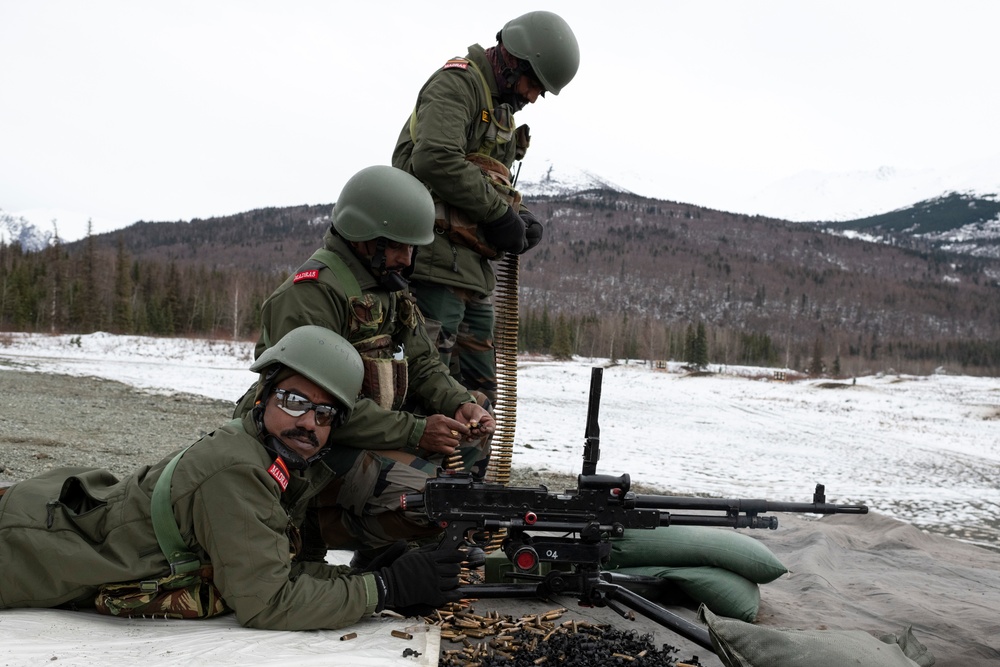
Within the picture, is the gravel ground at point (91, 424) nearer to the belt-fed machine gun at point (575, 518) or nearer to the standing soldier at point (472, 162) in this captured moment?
the standing soldier at point (472, 162)

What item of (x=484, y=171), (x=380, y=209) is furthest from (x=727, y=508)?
(x=484, y=171)

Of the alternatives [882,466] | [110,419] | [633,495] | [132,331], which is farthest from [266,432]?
[132,331]

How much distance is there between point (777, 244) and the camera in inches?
7136

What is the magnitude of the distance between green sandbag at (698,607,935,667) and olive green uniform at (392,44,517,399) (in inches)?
102

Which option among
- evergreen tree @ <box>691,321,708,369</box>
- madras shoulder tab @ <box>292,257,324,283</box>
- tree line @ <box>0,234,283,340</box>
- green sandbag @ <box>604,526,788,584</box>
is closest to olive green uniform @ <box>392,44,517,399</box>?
madras shoulder tab @ <box>292,257,324,283</box>

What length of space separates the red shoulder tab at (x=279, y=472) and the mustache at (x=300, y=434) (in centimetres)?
11

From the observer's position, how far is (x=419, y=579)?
12.6 feet

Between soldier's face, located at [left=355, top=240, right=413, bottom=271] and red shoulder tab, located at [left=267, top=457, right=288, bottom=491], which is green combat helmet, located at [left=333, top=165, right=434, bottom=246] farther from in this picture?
red shoulder tab, located at [left=267, top=457, right=288, bottom=491]

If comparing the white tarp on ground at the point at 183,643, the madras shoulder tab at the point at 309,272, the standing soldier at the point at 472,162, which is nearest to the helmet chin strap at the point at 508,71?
the standing soldier at the point at 472,162

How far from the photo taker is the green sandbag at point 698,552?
497 cm

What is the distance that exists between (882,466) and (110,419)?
43.6ft

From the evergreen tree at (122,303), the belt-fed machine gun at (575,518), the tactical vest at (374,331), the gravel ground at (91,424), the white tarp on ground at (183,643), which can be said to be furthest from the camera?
the evergreen tree at (122,303)

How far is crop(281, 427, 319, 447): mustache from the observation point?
3646 millimetres

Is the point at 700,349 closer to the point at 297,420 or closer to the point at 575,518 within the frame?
the point at 575,518
